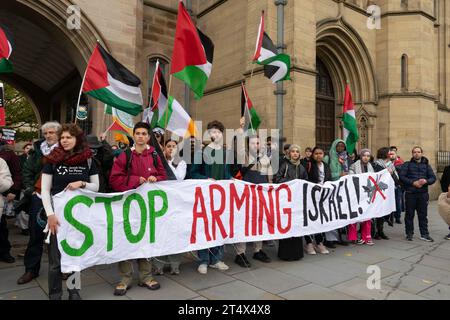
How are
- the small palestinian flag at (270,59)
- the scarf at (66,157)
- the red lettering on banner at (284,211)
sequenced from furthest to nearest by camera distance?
the small palestinian flag at (270,59) < the red lettering on banner at (284,211) < the scarf at (66,157)

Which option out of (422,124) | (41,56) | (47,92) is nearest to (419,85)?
(422,124)

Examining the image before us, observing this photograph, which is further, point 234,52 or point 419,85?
point 419,85

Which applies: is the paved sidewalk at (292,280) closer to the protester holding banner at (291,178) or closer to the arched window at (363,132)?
the protester holding banner at (291,178)

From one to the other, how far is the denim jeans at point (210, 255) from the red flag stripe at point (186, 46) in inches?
112

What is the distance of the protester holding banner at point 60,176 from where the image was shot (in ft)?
11.2

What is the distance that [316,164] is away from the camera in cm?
609

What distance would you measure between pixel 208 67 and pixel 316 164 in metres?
2.61

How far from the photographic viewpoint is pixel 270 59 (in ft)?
24.0

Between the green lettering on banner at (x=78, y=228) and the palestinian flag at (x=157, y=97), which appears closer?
the green lettering on banner at (x=78, y=228)

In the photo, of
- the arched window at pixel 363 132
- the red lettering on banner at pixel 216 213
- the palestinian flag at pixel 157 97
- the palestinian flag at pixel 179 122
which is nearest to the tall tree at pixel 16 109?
the arched window at pixel 363 132

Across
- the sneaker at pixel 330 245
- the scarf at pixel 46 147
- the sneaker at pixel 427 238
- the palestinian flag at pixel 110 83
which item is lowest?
the sneaker at pixel 427 238

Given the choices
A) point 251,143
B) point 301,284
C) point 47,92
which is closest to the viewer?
point 301,284

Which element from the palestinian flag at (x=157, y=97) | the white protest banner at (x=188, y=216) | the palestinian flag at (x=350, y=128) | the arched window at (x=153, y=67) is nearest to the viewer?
the white protest banner at (x=188, y=216)

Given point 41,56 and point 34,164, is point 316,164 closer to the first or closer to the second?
point 34,164
